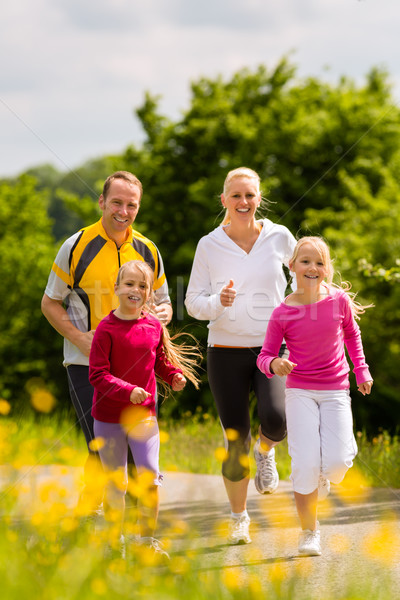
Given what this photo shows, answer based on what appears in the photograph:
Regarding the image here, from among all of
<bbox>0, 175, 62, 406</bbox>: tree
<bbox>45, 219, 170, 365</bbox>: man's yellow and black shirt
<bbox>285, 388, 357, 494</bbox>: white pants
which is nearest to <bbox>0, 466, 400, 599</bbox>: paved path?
<bbox>285, 388, 357, 494</bbox>: white pants

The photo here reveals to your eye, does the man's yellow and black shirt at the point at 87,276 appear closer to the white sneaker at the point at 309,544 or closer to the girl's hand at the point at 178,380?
the girl's hand at the point at 178,380

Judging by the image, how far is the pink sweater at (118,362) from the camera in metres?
3.54

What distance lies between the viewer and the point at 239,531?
12.8 feet

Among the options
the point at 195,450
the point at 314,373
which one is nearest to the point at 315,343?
the point at 314,373

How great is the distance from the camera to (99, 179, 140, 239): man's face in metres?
3.96

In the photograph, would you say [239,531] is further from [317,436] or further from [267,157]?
[267,157]

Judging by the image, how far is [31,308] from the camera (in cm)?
2316

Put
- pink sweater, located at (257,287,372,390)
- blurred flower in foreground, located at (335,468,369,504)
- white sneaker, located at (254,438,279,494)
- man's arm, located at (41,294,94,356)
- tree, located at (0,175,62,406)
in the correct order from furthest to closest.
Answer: tree, located at (0,175,62,406) < blurred flower in foreground, located at (335,468,369,504) < white sneaker, located at (254,438,279,494) < man's arm, located at (41,294,94,356) < pink sweater, located at (257,287,372,390)

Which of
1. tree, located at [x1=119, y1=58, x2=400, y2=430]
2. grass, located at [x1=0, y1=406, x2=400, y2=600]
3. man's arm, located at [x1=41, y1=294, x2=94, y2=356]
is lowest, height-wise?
grass, located at [x1=0, y1=406, x2=400, y2=600]

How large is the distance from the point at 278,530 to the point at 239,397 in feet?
2.64

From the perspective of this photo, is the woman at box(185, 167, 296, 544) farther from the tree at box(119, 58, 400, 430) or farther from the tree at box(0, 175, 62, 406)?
the tree at box(0, 175, 62, 406)

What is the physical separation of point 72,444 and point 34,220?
67.8ft

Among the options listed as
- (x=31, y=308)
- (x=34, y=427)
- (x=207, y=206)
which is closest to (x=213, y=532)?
(x=34, y=427)

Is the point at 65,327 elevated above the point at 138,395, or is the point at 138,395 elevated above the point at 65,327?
the point at 65,327
